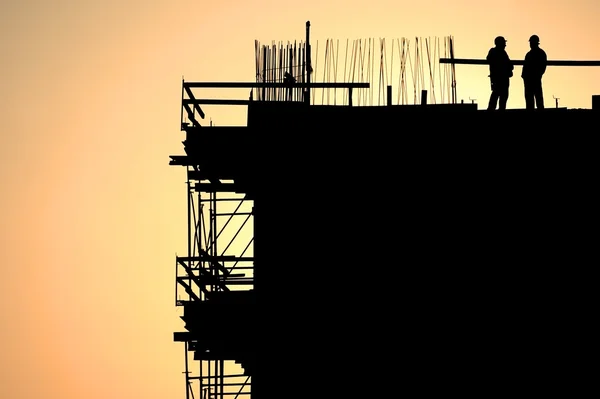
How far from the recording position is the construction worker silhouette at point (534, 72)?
1133 inches

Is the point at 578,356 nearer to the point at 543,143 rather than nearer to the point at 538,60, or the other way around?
the point at 543,143

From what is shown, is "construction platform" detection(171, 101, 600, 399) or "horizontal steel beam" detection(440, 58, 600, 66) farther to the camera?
"horizontal steel beam" detection(440, 58, 600, 66)

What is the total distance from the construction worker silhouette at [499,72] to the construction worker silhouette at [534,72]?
37 cm

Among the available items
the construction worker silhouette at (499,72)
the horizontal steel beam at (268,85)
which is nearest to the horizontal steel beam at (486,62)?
the construction worker silhouette at (499,72)

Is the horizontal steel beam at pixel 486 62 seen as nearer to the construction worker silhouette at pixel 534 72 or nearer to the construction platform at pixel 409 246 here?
the construction worker silhouette at pixel 534 72

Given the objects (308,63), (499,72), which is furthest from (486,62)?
(308,63)

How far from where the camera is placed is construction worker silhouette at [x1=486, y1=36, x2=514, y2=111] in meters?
28.6

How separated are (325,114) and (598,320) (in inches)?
258

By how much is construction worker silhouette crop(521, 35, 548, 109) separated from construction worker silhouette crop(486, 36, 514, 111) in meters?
0.37

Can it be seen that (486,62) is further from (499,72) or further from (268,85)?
(268,85)

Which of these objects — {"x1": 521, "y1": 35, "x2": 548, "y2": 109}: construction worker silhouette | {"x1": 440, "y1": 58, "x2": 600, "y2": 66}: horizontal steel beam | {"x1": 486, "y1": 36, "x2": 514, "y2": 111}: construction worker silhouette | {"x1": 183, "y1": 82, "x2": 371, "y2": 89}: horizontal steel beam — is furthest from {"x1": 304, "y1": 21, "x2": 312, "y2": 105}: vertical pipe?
{"x1": 521, "y1": 35, "x2": 548, "y2": 109}: construction worker silhouette

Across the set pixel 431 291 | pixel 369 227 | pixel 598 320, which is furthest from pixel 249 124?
pixel 598 320

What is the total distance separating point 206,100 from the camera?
28.9 m

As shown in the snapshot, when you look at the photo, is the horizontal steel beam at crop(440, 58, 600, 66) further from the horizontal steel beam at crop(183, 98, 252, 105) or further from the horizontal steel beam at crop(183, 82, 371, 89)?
the horizontal steel beam at crop(183, 98, 252, 105)
